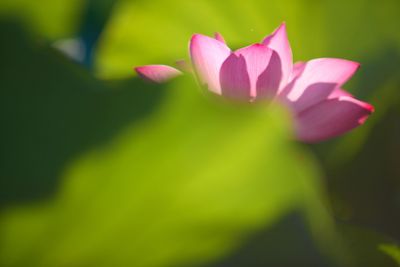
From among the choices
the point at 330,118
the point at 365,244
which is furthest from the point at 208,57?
the point at 365,244

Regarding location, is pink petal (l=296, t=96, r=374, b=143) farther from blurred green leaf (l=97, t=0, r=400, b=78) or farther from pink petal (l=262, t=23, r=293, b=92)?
blurred green leaf (l=97, t=0, r=400, b=78)

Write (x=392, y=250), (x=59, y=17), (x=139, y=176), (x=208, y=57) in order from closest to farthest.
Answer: (x=139, y=176), (x=392, y=250), (x=208, y=57), (x=59, y=17)

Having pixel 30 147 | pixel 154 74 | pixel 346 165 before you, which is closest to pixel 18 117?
pixel 30 147

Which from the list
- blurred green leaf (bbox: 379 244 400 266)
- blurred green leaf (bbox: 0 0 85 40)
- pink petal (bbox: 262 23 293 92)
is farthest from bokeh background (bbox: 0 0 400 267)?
blurred green leaf (bbox: 0 0 85 40)

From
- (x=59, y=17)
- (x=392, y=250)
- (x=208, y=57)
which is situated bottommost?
(x=392, y=250)

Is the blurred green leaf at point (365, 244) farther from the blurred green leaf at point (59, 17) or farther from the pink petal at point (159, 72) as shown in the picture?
the blurred green leaf at point (59, 17)

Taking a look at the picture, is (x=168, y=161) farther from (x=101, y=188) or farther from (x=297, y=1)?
(x=297, y=1)

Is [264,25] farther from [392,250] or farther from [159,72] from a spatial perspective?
[392,250]
